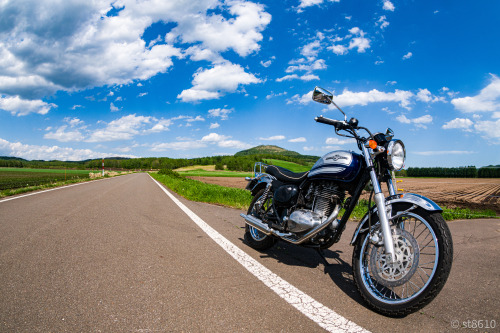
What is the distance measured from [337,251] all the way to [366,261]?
149cm

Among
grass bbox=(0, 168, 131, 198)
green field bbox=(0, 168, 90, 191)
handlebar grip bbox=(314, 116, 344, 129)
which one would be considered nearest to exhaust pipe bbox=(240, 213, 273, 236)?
handlebar grip bbox=(314, 116, 344, 129)

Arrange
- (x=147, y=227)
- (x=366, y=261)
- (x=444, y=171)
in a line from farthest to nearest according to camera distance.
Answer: (x=444, y=171) < (x=147, y=227) < (x=366, y=261)

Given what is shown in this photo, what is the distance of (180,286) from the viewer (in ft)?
8.39

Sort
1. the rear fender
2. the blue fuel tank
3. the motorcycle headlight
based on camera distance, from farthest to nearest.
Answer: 1. the rear fender
2. the blue fuel tank
3. the motorcycle headlight

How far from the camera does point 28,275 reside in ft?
9.09

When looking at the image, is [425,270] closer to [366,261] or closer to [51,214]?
[366,261]

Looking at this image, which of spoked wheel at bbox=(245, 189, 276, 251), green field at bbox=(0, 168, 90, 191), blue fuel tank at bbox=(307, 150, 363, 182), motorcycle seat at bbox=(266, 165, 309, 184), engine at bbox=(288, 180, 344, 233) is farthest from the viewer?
green field at bbox=(0, 168, 90, 191)

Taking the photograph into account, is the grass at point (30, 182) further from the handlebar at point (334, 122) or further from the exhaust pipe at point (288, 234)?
the handlebar at point (334, 122)

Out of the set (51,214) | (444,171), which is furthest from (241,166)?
(51,214)

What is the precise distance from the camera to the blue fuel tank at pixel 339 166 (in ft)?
9.36

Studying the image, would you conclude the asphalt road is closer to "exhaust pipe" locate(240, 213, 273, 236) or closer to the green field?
"exhaust pipe" locate(240, 213, 273, 236)

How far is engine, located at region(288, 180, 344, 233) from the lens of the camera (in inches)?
119

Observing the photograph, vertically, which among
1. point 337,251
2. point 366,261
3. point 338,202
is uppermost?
point 338,202

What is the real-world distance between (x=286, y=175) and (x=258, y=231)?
97 centimetres
